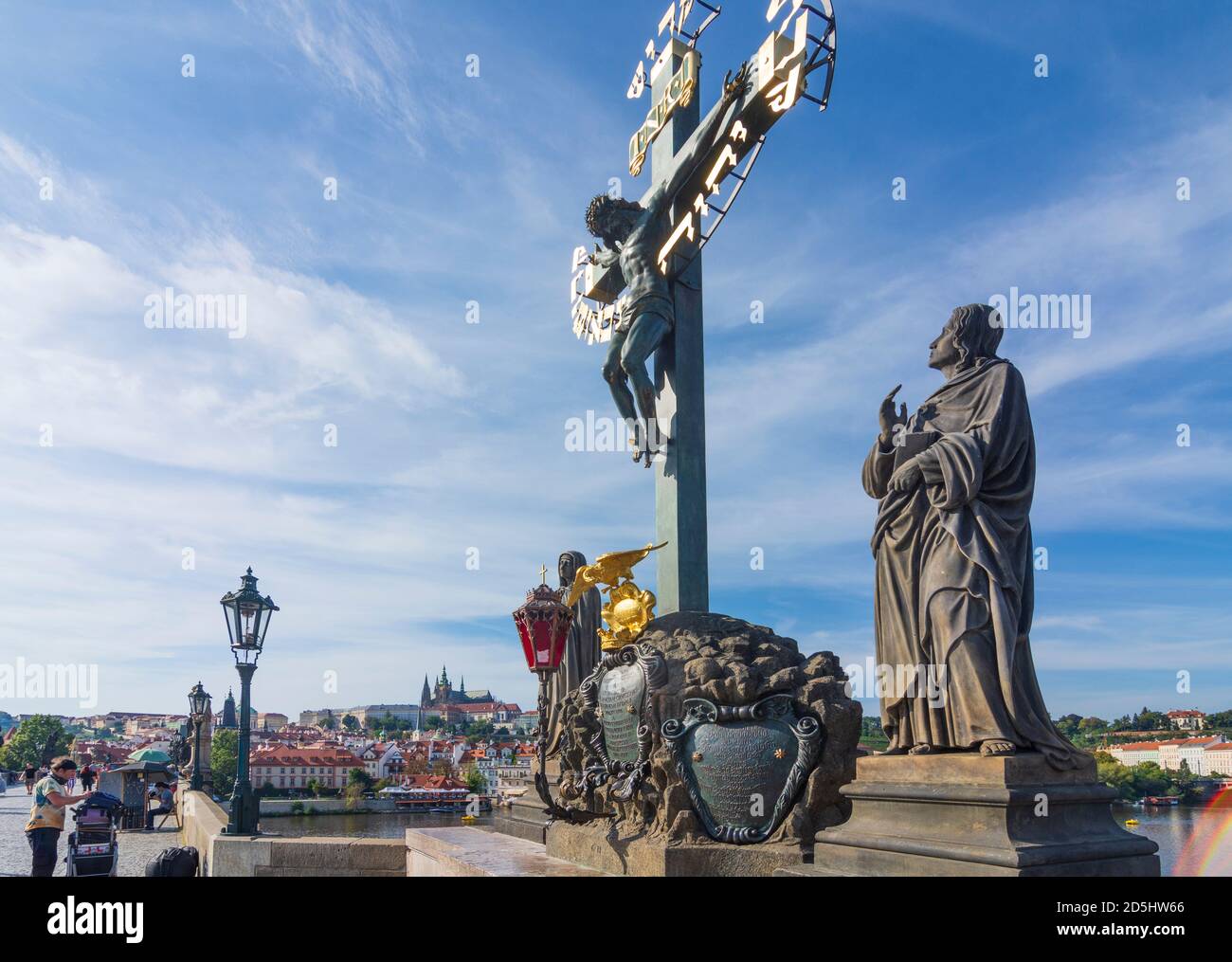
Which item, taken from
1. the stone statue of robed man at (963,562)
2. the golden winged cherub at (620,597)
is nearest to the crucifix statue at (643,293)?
the golden winged cherub at (620,597)

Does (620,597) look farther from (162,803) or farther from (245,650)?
(162,803)

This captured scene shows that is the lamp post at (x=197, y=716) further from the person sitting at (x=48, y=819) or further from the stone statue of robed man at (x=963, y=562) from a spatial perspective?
the stone statue of robed man at (x=963, y=562)

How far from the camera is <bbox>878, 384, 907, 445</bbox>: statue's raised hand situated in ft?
19.1

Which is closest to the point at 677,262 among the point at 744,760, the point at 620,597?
the point at 620,597

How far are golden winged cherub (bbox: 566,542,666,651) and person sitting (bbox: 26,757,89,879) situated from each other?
4848 mm

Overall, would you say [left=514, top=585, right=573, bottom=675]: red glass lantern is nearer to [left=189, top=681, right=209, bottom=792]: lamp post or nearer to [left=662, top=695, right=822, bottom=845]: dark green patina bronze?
[left=662, top=695, right=822, bottom=845]: dark green patina bronze

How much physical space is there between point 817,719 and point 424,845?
4977 mm

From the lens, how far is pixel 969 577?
5078 millimetres

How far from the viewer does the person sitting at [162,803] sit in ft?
69.7

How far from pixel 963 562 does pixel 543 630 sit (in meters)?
4.39

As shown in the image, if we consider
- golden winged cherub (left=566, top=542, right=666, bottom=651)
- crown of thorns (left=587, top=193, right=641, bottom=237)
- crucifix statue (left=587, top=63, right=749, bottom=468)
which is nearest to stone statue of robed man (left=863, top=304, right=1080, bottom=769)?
golden winged cherub (left=566, top=542, right=666, bottom=651)

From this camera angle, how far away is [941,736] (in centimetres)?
510
